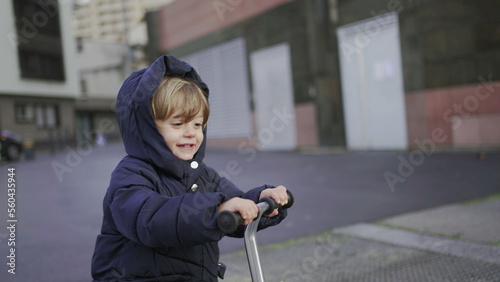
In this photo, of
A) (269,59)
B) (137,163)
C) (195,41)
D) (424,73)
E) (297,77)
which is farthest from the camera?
(195,41)

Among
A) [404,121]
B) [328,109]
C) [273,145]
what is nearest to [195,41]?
[273,145]

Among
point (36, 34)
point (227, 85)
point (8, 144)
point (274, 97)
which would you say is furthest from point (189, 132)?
point (227, 85)

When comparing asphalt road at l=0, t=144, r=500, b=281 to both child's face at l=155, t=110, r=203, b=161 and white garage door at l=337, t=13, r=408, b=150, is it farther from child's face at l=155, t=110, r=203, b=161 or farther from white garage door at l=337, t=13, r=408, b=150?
white garage door at l=337, t=13, r=408, b=150

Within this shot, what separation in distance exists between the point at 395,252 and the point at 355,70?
28.4ft

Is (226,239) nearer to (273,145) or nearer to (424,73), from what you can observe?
(424,73)

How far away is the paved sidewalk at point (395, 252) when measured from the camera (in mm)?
3039

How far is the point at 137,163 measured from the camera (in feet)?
5.37

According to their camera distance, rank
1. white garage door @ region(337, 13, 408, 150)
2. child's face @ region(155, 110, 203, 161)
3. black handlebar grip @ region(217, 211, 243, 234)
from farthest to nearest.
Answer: white garage door @ region(337, 13, 408, 150), child's face @ region(155, 110, 203, 161), black handlebar grip @ region(217, 211, 243, 234)

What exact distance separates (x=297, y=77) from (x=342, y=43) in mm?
1855

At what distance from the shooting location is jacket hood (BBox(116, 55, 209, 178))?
157 centimetres

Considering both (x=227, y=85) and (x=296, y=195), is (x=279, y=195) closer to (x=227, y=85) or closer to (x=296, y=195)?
(x=296, y=195)

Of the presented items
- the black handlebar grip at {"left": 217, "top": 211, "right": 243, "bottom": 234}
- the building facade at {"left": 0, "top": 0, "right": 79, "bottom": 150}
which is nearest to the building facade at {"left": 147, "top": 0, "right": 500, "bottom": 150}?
the building facade at {"left": 0, "top": 0, "right": 79, "bottom": 150}

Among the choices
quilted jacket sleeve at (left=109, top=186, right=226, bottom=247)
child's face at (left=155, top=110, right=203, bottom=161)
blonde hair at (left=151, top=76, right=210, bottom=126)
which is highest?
blonde hair at (left=151, top=76, right=210, bottom=126)

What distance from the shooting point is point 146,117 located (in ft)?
5.19
